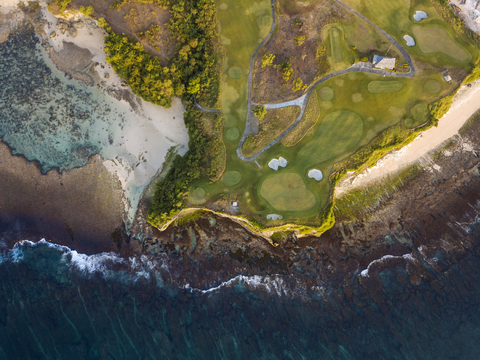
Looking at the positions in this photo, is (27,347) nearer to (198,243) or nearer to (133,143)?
(198,243)

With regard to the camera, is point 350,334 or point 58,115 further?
point 58,115

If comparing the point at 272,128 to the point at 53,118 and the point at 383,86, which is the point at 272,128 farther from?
the point at 53,118

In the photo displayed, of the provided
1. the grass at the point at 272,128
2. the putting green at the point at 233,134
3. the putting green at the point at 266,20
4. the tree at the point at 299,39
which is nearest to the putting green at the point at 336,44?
the tree at the point at 299,39

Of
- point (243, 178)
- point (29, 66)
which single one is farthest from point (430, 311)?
point (29, 66)

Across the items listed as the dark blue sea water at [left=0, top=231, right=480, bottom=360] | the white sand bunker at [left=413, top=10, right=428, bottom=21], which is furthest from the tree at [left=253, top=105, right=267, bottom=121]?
the white sand bunker at [left=413, top=10, right=428, bottom=21]

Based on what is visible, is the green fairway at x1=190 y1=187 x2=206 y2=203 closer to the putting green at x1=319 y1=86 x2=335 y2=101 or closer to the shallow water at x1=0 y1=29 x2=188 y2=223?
the shallow water at x1=0 y1=29 x2=188 y2=223
